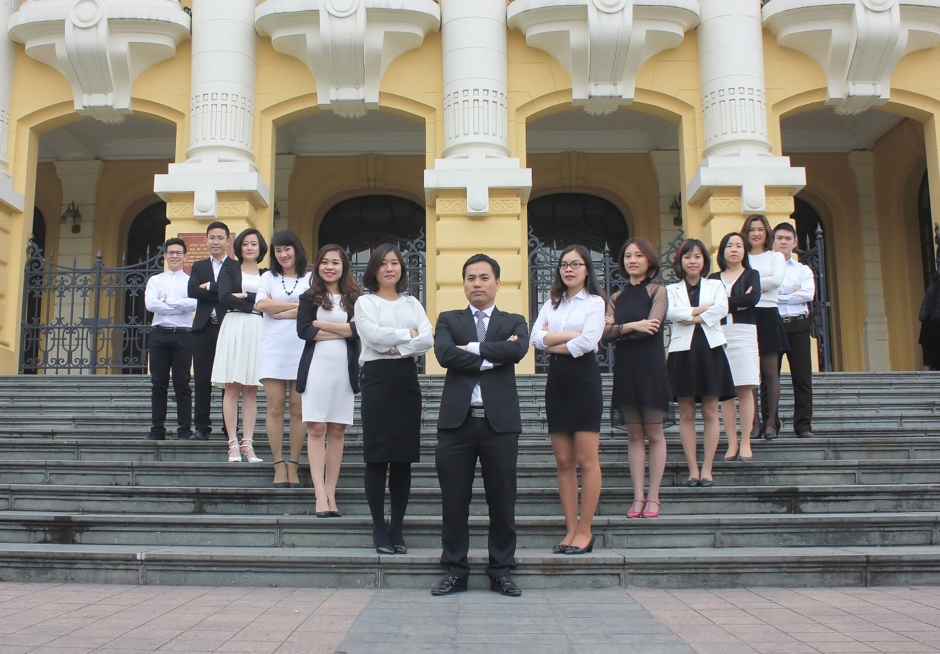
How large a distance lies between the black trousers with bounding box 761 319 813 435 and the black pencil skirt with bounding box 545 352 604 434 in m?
2.39

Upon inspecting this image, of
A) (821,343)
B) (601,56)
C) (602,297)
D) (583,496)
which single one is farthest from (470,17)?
(583,496)

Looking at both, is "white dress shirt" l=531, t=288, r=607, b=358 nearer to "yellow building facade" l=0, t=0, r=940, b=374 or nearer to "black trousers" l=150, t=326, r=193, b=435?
"black trousers" l=150, t=326, r=193, b=435

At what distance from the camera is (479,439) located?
4.90 metres

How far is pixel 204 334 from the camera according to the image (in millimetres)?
7094

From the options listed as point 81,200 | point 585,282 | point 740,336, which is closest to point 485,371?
point 585,282

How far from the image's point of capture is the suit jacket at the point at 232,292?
6.71 m

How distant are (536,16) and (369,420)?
8721mm

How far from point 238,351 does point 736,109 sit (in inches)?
328

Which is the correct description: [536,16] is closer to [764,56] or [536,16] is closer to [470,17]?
[470,17]

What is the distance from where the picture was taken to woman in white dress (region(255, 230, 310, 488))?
617 cm

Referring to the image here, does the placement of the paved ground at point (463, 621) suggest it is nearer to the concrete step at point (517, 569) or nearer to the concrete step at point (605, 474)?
the concrete step at point (517, 569)

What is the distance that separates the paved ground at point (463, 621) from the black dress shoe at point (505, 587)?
0.05m

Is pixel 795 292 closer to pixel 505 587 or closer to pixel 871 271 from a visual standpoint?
pixel 505 587

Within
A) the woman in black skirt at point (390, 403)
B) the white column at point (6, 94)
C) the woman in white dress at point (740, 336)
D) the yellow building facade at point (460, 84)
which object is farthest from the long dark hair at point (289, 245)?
the white column at point (6, 94)
